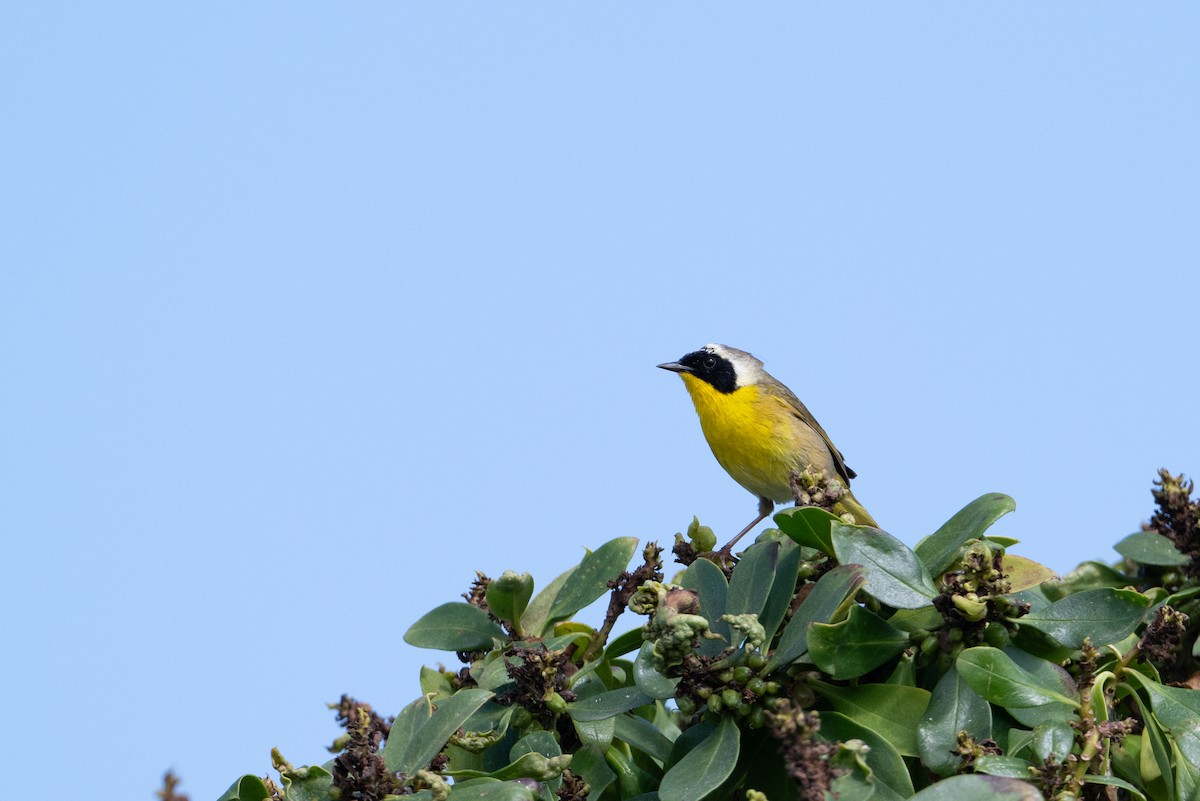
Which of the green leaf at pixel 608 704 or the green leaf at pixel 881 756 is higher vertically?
the green leaf at pixel 608 704

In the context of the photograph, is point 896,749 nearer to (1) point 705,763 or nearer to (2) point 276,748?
(1) point 705,763

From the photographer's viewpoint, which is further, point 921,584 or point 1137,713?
point 1137,713

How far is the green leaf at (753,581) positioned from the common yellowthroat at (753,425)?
3.62m

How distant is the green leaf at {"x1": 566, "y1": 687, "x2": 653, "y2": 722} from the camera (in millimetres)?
2137

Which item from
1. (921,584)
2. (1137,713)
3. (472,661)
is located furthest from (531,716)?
(1137,713)

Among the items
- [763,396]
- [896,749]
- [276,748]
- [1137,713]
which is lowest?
[1137,713]

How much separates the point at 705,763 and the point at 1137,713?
3.04 feet

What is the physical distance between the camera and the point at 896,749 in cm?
200

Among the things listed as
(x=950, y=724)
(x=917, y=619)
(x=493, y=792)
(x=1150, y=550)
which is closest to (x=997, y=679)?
(x=950, y=724)

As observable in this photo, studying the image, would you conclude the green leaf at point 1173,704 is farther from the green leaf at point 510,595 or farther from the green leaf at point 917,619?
the green leaf at point 510,595

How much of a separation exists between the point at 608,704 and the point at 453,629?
534 mm

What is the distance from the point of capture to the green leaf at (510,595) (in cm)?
248

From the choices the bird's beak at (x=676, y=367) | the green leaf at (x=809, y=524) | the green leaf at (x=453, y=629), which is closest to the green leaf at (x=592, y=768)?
the green leaf at (x=453, y=629)

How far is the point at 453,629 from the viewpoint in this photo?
258 centimetres
